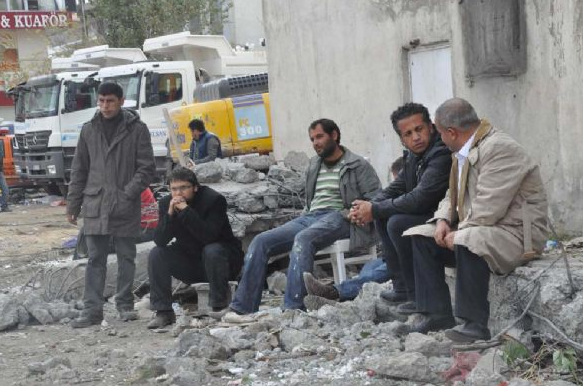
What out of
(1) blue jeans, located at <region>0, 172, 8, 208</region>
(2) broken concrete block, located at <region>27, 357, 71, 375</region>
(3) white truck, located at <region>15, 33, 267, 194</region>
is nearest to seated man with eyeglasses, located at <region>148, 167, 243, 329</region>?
(2) broken concrete block, located at <region>27, 357, 71, 375</region>

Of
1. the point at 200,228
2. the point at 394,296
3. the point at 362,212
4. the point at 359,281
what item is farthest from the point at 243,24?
the point at 394,296

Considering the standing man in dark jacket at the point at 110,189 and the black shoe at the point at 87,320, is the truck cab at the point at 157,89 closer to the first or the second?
the standing man in dark jacket at the point at 110,189

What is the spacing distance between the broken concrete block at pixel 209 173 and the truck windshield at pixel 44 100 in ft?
44.5

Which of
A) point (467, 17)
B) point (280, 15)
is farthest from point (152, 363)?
point (280, 15)

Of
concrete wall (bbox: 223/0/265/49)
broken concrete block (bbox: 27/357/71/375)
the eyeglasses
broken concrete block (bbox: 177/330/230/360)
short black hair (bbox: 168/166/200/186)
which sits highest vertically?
concrete wall (bbox: 223/0/265/49)

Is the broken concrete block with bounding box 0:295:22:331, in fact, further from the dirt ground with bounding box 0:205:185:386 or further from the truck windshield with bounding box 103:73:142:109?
the truck windshield with bounding box 103:73:142:109

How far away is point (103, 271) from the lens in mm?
9125

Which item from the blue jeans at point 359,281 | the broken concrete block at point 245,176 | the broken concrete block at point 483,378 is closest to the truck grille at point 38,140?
the broken concrete block at point 245,176

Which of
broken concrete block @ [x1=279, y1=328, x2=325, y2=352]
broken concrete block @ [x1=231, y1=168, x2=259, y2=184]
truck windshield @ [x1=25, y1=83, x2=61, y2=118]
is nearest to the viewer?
broken concrete block @ [x1=279, y1=328, x2=325, y2=352]

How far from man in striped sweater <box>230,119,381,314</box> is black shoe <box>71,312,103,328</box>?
4.92 ft

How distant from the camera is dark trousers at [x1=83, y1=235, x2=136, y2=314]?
9000mm

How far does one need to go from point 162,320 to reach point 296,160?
5632 mm

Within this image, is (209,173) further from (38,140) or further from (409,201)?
(38,140)

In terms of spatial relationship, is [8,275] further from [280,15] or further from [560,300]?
[560,300]
